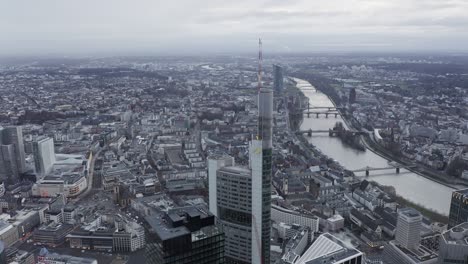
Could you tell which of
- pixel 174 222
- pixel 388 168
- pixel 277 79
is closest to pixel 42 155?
pixel 174 222

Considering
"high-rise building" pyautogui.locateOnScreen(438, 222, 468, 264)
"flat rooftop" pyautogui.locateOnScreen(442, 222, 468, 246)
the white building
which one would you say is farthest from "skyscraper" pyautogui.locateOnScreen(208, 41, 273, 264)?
the white building

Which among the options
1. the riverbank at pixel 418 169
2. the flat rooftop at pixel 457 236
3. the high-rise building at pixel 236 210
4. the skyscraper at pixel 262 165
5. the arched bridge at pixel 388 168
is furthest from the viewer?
the arched bridge at pixel 388 168

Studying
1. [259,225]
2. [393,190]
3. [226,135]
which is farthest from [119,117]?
[259,225]

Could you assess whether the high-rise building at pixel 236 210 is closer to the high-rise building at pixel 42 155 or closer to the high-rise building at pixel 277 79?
the high-rise building at pixel 42 155

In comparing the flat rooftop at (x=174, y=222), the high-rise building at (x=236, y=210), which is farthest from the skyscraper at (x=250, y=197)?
the flat rooftop at (x=174, y=222)

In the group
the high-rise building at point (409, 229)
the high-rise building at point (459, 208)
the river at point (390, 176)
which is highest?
the high-rise building at point (459, 208)

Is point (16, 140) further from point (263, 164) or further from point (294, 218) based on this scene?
point (263, 164)

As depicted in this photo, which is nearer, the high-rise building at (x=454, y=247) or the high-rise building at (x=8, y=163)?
the high-rise building at (x=454, y=247)
